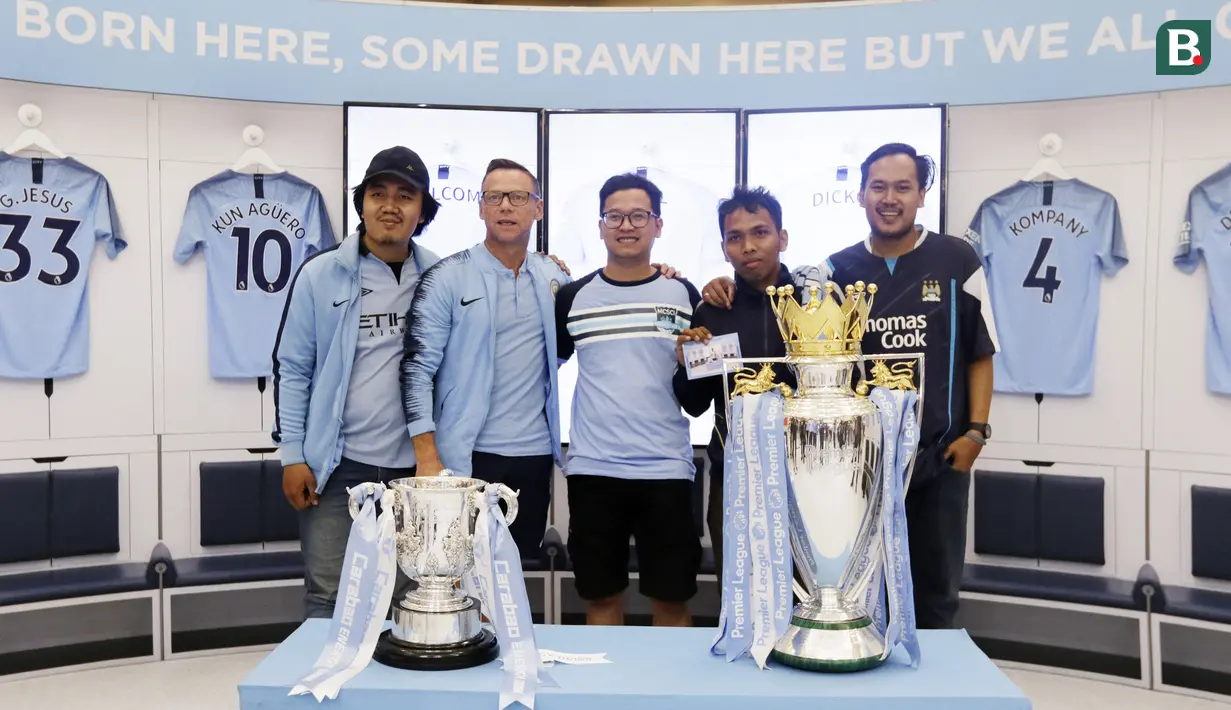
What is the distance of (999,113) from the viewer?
413 centimetres

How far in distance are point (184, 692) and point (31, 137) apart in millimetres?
2223

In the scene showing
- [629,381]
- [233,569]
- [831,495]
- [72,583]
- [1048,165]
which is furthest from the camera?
[1048,165]

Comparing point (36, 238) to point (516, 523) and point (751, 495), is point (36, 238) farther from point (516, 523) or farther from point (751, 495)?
point (751, 495)

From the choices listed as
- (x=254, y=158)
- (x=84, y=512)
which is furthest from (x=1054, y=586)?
(x=84, y=512)

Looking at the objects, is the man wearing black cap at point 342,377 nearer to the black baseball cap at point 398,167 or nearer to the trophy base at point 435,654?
the black baseball cap at point 398,167

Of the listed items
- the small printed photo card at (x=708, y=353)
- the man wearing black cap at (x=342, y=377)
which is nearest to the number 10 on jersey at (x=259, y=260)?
the man wearing black cap at (x=342, y=377)

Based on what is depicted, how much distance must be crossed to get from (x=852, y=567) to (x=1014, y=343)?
2.80 meters

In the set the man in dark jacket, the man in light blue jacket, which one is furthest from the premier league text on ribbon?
the man in dark jacket

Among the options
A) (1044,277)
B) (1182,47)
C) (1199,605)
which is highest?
(1182,47)

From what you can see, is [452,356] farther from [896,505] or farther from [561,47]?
[561,47]

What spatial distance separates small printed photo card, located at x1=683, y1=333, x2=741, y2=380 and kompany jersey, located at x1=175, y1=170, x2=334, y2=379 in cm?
211

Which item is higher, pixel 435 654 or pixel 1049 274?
pixel 1049 274

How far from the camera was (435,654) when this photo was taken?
59.0 inches

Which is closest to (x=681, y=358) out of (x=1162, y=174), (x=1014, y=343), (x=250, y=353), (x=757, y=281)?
(x=757, y=281)
